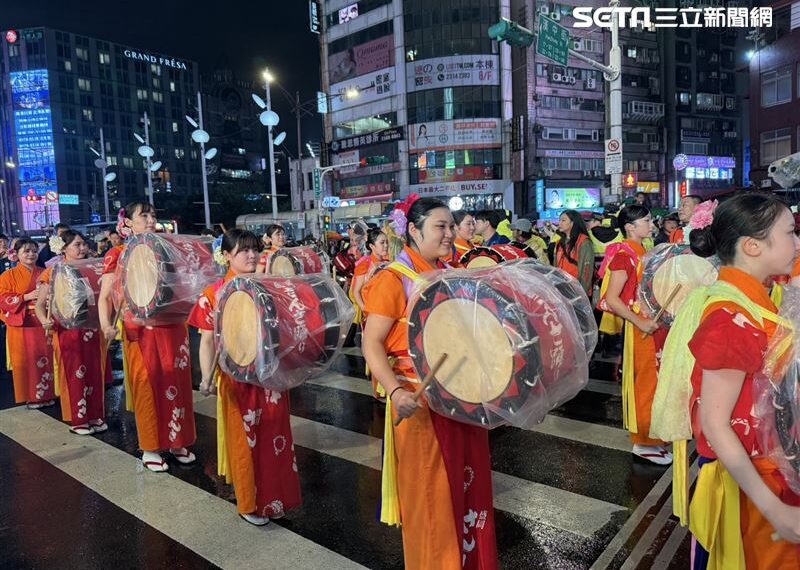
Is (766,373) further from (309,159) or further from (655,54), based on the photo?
(309,159)

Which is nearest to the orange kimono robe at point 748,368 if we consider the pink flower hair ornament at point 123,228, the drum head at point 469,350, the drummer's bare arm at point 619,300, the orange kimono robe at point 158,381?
the drum head at point 469,350

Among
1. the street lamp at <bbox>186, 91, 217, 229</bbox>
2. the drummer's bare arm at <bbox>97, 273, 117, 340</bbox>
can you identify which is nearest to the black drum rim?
the drummer's bare arm at <bbox>97, 273, 117, 340</bbox>

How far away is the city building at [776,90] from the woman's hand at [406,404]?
1065 inches

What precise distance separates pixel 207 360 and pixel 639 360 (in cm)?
317

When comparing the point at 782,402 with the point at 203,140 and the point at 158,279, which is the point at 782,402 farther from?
the point at 203,140

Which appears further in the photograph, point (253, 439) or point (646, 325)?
point (646, 325)

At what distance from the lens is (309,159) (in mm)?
51812

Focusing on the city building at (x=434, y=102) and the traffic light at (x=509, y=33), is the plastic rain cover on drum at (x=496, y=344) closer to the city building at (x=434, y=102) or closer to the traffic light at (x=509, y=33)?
the traffic light at (x=509, y=33)

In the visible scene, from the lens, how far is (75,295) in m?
5.10

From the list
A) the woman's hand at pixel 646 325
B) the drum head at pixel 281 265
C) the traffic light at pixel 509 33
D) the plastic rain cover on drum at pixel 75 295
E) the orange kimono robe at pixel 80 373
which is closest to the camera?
the woman's hand at pixel 646 325

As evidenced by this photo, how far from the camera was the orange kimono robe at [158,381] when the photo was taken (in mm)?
4422

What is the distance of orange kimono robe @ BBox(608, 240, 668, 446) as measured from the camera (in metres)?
4.30

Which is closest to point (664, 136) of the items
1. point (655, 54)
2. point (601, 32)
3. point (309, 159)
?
point (655, 54)

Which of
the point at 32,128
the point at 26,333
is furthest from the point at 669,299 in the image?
the point at 32,128
